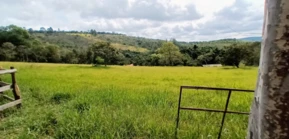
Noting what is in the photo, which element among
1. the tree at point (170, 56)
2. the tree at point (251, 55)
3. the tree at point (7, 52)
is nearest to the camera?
the tree at point (251, 55)

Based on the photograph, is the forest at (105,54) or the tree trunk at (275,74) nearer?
the tree trunk at (275,74)

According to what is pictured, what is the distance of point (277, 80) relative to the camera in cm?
136

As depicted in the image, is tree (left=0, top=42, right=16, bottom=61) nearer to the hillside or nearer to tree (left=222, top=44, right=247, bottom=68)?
the hillside

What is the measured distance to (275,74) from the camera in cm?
136

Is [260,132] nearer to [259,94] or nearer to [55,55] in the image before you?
[259,94]

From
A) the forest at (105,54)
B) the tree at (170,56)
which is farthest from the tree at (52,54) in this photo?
the tree at (170,56)

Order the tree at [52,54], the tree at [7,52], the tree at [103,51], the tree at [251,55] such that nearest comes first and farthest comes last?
the tree at [103,51], the tree at [251,55], the tree at [7,52], the tree at [52,54]

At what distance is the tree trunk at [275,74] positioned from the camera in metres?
1.32

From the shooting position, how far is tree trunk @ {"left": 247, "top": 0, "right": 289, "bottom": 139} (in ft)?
4.33

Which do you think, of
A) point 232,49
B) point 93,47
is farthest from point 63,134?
point 232,49

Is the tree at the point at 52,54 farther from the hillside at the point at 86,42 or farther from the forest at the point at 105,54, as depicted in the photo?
the hillside at the point at 86,42

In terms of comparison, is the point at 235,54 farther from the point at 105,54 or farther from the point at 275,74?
the point at 275,74

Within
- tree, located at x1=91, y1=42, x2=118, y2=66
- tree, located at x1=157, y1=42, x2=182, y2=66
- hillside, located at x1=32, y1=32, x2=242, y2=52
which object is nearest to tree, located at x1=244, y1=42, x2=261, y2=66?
tree, located at x1=157, y1=42, x2=182, y2=66

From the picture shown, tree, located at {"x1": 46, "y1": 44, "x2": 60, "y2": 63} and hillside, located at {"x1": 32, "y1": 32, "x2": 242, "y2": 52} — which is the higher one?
hillside, located at {"x1": 32, "y1": 32, "x2": 242, "y2": 52}
